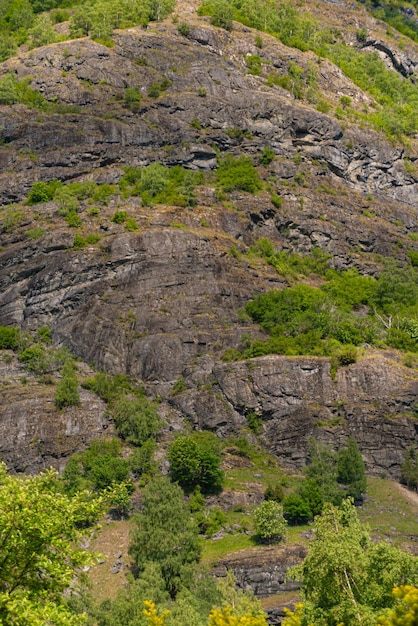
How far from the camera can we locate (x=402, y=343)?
66.9m

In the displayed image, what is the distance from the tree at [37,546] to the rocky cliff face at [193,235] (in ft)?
120

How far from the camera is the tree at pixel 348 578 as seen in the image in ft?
77.5

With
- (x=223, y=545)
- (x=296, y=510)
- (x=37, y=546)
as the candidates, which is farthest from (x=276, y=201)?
(x=37, y=546)

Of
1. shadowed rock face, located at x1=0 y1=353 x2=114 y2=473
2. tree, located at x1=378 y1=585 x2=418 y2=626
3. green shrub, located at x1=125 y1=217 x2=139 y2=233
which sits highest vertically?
tree, located at x1=378 y1=585 x2=418 y2=626

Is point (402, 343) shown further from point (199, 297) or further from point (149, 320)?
point (149, 320)

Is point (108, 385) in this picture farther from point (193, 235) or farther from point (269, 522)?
point (269, 522)

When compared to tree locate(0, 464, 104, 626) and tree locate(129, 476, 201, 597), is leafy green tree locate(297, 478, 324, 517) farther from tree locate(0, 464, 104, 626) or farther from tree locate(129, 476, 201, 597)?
tree locate(0, 464, 104, 626)

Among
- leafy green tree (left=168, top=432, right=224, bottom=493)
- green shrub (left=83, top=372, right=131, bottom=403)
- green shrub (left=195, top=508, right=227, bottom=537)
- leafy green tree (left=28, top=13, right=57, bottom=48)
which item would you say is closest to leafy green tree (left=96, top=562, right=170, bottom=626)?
green shrub (left=195, top=508, right=227, bottom=537)

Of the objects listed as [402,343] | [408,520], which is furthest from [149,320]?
[408,520]

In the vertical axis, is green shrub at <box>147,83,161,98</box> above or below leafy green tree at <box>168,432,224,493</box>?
above

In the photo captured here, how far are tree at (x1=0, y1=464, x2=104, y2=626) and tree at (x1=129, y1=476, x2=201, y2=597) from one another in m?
25.4

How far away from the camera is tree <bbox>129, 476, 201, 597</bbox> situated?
41719mm

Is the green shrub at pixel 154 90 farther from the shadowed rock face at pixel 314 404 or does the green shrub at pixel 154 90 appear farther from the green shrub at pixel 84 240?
the shadowed rock face at pixel 314 404

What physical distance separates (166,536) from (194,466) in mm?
8348
